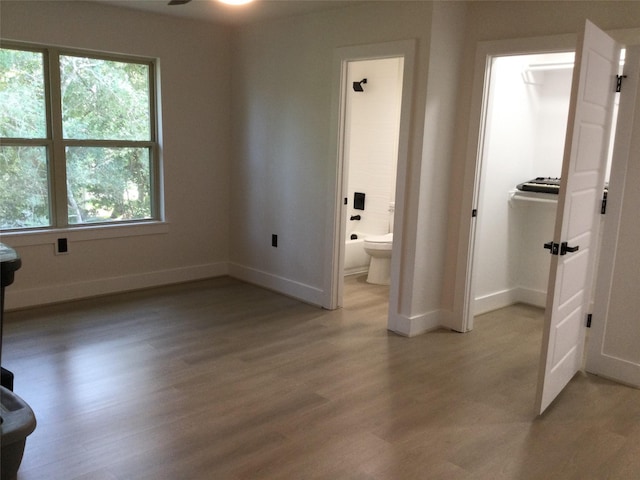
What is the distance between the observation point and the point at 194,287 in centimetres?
496

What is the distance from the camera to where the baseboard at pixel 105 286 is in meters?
4.18

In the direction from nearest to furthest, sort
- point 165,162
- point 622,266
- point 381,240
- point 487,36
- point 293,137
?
point 622,266 < point 487,36 < point 293,137 < point 165,162 < point 381,240

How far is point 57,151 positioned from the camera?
427cm

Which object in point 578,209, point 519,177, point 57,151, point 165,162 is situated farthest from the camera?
point 165,162

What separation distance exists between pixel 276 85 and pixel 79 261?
221 centimetres

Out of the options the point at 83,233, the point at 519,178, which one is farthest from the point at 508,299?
the point at 83,233

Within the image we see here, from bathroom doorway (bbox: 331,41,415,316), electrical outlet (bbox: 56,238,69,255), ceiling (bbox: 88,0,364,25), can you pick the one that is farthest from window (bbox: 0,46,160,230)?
bathroom doorway (bbox: 331,41,415,316)

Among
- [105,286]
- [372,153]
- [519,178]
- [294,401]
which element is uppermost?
[372,153]

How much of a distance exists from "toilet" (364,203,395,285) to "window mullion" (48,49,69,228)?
→ 8.71 ft

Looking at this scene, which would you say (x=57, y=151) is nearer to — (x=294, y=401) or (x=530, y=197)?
(x=294, y=401)

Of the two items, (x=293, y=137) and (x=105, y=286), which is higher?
(x=293, y=137)

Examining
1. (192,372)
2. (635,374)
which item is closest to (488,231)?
(635,374)

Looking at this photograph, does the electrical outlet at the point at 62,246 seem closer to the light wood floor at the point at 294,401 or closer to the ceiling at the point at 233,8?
the light wood floor at the point at 294,401

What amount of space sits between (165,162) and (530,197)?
3122 mm
